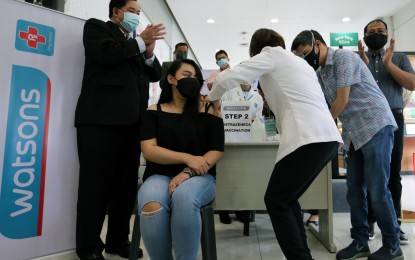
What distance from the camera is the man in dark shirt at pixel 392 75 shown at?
6.55 ft

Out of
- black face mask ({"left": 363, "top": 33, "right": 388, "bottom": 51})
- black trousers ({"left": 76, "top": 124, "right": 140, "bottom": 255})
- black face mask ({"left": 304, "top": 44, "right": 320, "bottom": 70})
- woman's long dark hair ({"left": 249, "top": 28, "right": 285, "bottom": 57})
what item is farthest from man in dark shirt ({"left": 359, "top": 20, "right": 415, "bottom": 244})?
black trousers ({"left": 76, "top": 124, "right": 140, "bottom": 255})

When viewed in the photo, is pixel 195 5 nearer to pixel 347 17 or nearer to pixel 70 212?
pixel 347 17

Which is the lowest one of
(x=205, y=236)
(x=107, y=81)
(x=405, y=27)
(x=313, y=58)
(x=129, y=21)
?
(x=205, y=236)

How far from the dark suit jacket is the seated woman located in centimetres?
19

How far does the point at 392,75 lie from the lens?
2031 millimetres

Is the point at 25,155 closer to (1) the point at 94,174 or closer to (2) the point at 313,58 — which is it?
(1) the point at 94,174

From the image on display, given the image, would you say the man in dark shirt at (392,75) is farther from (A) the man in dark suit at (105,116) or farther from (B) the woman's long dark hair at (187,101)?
(A) the man in dark suit at (105,116)

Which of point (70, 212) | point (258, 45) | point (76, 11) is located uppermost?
point (76, 11)

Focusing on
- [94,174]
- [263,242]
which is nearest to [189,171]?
[94,174]

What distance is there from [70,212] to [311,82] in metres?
1.48

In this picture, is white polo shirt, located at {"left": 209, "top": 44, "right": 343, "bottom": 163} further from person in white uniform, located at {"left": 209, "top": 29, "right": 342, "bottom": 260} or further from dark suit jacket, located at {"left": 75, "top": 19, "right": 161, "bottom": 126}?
dark suit jacket, located at {"left": 75, "top": 19, "right": 161, "bottom": 126}

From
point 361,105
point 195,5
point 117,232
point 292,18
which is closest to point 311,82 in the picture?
point 361,105

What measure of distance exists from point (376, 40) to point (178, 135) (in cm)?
160

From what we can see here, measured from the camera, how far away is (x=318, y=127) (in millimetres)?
1191
